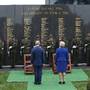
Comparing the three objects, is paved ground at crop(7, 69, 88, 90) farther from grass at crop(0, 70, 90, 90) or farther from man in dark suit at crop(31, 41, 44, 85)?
man in dark suit at crop(31, 41, 44, 85)

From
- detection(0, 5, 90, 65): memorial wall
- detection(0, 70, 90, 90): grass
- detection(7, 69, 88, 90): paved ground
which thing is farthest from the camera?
detection(0, 5, 90, 65): memorial wall

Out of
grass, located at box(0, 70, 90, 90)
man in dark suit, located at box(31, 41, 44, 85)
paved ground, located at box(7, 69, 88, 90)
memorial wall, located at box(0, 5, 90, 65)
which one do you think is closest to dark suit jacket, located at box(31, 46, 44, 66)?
man in dark suit, located at box(31, 41, 44, 85)

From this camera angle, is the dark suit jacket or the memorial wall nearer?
the dark suit jacket

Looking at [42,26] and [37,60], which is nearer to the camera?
[37,60]

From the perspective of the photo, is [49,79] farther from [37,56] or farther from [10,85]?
[10,85]

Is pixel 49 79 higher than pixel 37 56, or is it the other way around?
pixel 37 56

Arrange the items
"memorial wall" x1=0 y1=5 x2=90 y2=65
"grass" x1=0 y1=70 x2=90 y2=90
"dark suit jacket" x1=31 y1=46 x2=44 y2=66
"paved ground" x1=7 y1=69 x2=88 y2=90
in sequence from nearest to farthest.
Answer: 1. "grass" x1=0 y1=70 x2=90 y2=90
2. "paved ground" x1=7 y1=69 x2=88 y2=90
3. "dark suit jacket" x1=31 y1=46 x2=44 y2=66
4. "memorial wall" x1=0 y1=5 x2=90 y2=65

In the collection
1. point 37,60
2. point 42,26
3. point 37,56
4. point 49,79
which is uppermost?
point 42,26

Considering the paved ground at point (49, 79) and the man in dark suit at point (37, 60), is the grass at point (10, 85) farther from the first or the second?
the man in dark suit at point (37, 60)

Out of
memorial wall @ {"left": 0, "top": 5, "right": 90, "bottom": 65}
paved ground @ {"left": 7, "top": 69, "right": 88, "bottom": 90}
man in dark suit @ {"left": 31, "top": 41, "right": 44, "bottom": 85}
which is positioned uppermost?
memorial wall @ {"left": 0, "top": 5, "right": 90, "bottom": 65}

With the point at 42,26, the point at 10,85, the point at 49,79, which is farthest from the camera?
the point at 42,26

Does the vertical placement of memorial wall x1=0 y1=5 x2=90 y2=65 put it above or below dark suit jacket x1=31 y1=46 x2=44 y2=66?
above

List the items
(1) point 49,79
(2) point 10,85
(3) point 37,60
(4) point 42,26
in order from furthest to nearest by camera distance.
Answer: (4) point 42,26 < (1) point 49,79 < (3) point 37,60 < (2) point 10,85

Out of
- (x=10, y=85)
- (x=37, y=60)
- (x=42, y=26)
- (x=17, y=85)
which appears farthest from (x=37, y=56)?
(x=42, y=26)
